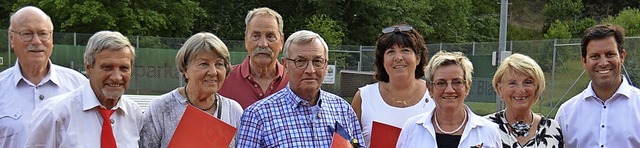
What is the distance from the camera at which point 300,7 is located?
4231 cm

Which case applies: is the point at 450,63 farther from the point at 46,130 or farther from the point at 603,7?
the point at 603,7

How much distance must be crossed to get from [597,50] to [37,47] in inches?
147

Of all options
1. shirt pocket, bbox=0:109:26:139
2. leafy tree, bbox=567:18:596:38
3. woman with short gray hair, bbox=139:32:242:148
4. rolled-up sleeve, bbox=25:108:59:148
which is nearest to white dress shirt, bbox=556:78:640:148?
woman with short gray hair, bbox=139:32:242:148

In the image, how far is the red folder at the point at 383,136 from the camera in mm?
4625

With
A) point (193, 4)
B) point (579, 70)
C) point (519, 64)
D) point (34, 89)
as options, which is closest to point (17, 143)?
point (34, 89)

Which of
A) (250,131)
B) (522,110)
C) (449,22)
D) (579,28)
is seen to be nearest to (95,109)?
(250,131)

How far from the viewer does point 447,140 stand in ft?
14.0

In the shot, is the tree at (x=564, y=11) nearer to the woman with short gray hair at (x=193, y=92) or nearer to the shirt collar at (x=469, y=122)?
the shirt collar at (x=469, y=122)

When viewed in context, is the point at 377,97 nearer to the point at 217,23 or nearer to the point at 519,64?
the point at 519,64

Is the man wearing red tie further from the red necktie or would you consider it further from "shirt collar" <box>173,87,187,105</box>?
"shirt collar" <box>173,87,187,105</box>

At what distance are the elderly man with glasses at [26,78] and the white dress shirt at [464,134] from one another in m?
2.29

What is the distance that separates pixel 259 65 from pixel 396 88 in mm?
1015

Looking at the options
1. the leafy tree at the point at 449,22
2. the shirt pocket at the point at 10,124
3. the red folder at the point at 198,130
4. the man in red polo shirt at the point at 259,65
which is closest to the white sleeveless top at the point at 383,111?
the man in red polo shirt at the point at 259,65

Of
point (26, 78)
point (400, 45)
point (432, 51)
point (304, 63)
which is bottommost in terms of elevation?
point (26, 78)
